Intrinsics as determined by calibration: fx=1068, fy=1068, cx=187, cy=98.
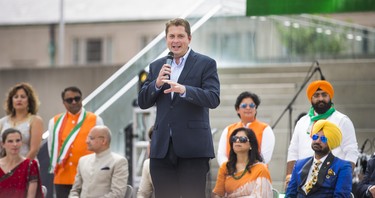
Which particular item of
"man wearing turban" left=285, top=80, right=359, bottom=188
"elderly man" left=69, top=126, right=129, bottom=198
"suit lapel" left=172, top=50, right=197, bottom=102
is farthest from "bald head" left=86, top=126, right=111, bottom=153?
"suit lapel" left=172, top=50, right=197, bottom=102

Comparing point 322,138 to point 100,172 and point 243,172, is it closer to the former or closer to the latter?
point 243,172

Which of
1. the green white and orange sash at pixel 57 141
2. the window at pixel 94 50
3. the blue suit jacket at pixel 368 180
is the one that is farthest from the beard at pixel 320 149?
the window at pixel 94 50

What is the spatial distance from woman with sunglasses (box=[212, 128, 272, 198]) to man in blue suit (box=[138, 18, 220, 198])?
70.1 inches

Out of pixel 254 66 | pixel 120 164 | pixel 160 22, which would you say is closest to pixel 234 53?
pixel 254 66

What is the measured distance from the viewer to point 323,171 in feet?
30.3

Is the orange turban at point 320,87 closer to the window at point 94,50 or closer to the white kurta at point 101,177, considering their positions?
the white kurta at point 101,177

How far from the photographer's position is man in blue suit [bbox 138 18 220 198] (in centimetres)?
809

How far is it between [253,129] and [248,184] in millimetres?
1431

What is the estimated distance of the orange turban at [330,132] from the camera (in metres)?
9.36

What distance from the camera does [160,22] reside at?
33.8m

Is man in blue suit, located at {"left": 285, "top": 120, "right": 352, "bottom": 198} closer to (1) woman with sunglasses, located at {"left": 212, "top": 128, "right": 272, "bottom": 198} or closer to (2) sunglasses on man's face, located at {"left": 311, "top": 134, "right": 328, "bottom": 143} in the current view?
(2) sunglasses on man's face, located at {"left": 311, "top": 134, "right": 328, "bottom": 143}

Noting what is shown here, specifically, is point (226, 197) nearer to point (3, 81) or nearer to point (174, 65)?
point (174, 65)

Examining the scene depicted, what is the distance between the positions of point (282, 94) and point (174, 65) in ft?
24.7

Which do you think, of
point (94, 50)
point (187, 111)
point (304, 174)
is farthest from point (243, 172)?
point (94, 50)
